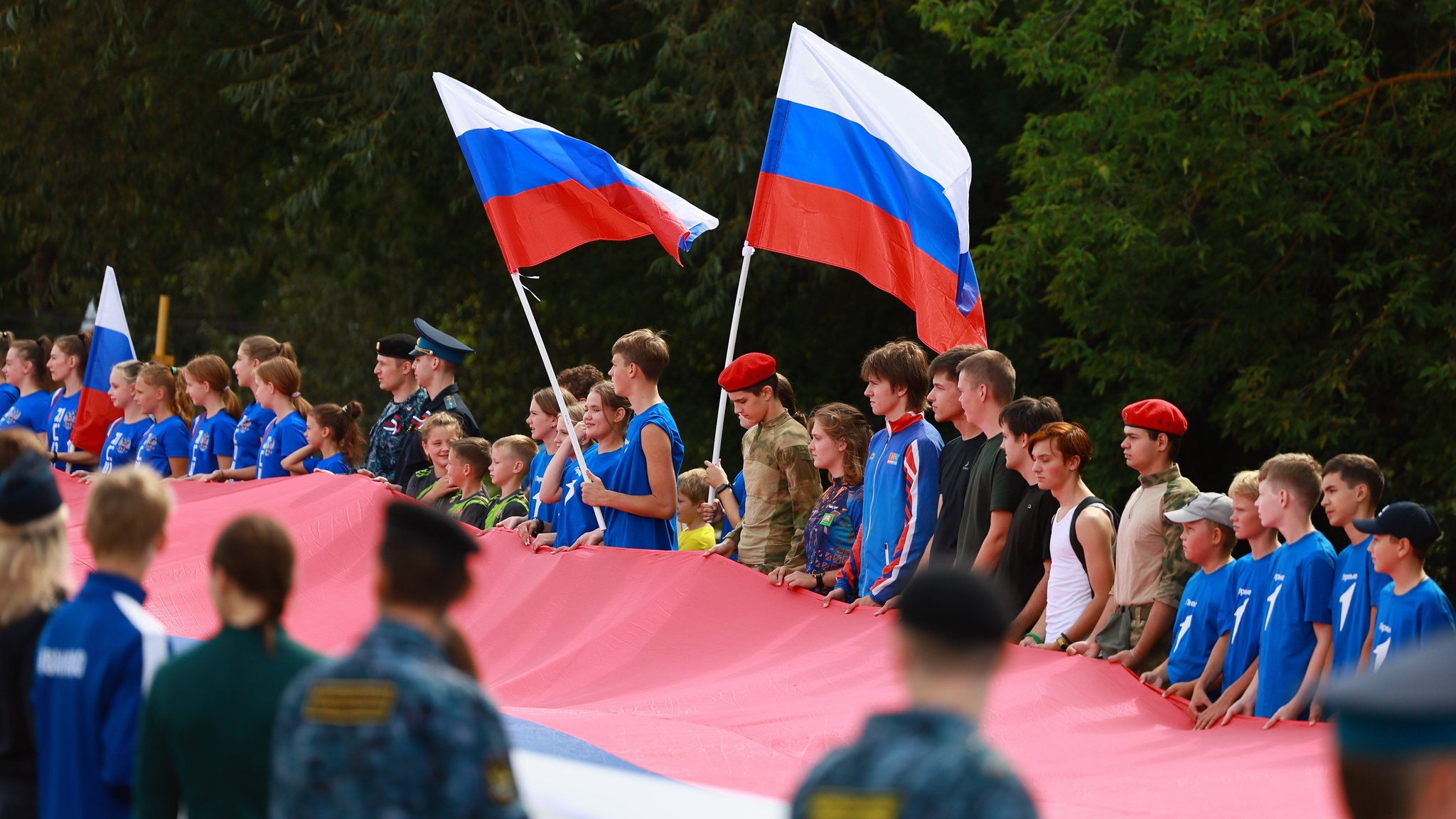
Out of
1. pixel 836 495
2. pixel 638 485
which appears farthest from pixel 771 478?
pixel 638 485

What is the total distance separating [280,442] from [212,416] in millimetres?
809

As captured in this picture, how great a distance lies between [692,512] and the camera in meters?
9.62

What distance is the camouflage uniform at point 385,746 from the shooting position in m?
2.57

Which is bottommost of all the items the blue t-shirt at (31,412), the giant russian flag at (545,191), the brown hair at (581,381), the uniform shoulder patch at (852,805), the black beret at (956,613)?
the blue t-shirt at (31,412)

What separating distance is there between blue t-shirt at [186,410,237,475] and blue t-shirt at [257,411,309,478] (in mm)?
451

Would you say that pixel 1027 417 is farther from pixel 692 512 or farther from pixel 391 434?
pixel 391 434

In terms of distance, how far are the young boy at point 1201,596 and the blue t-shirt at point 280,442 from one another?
5.80 metres

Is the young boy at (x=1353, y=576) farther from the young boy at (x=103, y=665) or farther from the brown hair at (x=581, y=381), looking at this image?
the brown hair at (x=581, y=381)

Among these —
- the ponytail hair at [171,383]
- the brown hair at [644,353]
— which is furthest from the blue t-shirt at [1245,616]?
the ponytail hair at [171,383]

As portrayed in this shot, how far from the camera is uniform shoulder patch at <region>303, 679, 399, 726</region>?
8.41ft

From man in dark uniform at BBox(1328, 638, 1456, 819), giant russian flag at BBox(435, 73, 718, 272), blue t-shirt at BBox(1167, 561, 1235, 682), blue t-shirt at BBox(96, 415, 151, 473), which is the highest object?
man in dark uniform at BBox(1328, 638, 1456, 819)

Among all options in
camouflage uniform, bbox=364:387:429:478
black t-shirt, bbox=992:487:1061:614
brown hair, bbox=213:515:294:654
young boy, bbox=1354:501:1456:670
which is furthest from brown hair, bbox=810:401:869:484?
brown hair, bbox=213:515:294:654

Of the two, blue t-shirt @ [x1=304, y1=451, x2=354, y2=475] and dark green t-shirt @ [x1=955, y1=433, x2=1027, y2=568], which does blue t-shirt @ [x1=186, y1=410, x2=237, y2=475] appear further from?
dark green t-shirt @ [x1=955, y1=433, x2=1027, y2=568]

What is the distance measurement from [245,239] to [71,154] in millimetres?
2596
